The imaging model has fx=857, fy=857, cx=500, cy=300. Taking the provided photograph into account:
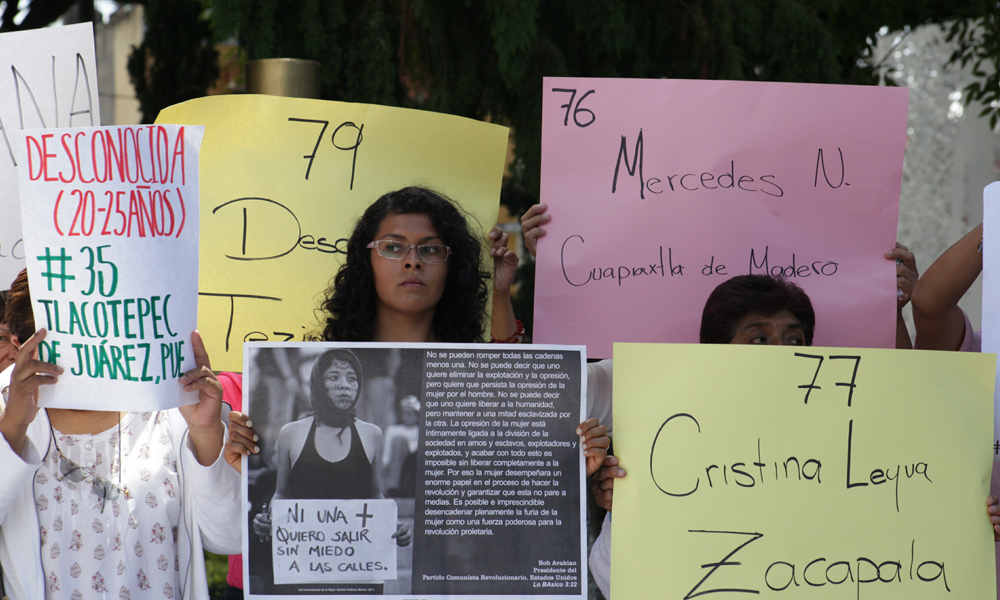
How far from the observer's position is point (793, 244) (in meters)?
2.38

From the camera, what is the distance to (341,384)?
1743 millimetres

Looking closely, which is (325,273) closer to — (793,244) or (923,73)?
(793,244)

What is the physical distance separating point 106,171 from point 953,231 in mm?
6130

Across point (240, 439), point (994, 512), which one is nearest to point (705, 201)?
point (994, 512)

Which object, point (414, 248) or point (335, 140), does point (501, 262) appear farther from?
point (335, 140)

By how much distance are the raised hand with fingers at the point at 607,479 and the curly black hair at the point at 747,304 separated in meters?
0.58

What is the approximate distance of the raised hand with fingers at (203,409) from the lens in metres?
1.71

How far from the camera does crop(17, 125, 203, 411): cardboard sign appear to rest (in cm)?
163

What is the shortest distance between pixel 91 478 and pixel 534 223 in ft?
4.10

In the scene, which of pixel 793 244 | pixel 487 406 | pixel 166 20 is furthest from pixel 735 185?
pixel 166 20

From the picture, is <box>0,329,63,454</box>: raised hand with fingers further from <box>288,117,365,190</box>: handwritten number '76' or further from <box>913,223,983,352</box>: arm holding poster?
<box>913,223,983,352</box>: arm holding poster

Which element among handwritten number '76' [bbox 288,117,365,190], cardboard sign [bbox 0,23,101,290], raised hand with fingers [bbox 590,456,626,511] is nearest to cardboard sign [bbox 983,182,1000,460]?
raised hand with fingers [bbox 590,456,626,511]

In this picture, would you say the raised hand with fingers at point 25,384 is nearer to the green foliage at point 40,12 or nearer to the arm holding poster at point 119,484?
the arm holding poster at point 119,484

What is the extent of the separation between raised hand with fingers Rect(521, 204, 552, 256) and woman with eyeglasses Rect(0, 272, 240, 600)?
38.0 inches
